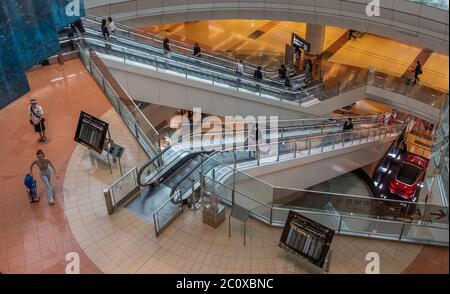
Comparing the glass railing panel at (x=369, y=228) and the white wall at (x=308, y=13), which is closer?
the glass railing panel at (x=369, y=228)

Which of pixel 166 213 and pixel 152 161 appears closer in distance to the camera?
pixel 166 213

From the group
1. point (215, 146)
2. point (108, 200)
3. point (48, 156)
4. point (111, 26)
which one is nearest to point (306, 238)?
point (108, 200)

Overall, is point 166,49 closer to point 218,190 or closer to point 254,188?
point 218,190

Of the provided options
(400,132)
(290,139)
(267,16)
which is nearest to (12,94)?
(290,139)

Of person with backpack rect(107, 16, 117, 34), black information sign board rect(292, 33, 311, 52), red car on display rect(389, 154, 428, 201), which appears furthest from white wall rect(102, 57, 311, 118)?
red car on display rect(389, 154, 428, 201)

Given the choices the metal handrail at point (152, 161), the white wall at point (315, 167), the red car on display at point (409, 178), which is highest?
the metal handrail at point (152, 161)

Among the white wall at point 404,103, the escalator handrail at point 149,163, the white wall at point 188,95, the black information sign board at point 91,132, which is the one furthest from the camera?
the white wall at point 404,103

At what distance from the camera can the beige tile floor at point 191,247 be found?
33.7 feet

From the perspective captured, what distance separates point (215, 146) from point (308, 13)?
9.11 meters

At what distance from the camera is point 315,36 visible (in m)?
24.1

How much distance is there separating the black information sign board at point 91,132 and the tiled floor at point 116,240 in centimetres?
51

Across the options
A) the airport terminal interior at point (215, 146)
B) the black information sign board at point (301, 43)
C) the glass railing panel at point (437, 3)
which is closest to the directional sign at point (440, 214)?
the airport terminal interior at point (215, 146)

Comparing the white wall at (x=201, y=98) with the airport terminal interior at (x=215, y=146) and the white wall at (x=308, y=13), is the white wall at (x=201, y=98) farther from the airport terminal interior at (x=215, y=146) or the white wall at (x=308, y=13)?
the white wall at (x=308, y=13)

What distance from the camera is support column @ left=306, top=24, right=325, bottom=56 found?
78.5 ft
